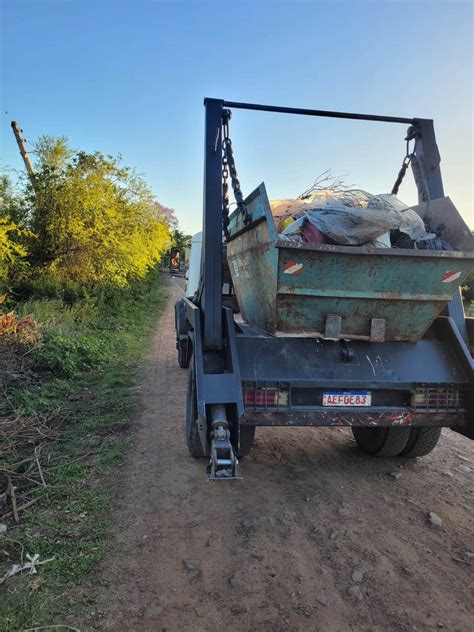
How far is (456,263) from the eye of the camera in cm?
363

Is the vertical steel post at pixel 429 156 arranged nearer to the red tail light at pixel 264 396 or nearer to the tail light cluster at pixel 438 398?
the tail light cluster at pixel 438 398

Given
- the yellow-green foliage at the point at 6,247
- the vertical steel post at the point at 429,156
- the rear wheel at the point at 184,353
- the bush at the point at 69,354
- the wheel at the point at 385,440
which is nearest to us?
the wheel at the point at 385,440

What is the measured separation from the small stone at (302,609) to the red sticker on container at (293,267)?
7.09ft

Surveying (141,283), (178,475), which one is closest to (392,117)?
(178,475)

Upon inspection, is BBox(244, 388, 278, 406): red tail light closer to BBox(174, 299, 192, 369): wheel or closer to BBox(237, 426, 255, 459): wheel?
BBox(237, 426, 255, 459): wheel

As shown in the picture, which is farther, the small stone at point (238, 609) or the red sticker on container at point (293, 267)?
the red sticker on container at point (293, 267)

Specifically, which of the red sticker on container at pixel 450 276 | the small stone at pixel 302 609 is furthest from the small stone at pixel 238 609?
the red sticker on container at pixel 450 276

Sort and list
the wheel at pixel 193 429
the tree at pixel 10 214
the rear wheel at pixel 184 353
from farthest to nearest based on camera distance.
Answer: the tree at pixel 10 214 < the rear wheel at pixel 184 353 < the wheel at pixel 193 429

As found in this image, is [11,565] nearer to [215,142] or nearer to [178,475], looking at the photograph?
[178,475]

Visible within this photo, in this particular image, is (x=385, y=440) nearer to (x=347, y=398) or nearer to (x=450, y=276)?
(x=347, y=398)

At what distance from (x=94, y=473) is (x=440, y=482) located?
3.21 metres

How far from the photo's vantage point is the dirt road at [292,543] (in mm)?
2537

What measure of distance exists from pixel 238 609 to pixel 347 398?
1.80 meters

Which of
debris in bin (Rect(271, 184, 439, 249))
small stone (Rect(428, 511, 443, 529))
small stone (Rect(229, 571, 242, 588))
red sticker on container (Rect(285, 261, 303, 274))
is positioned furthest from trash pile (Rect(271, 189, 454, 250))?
small stone (Rect(229, 571, 242, 588))
